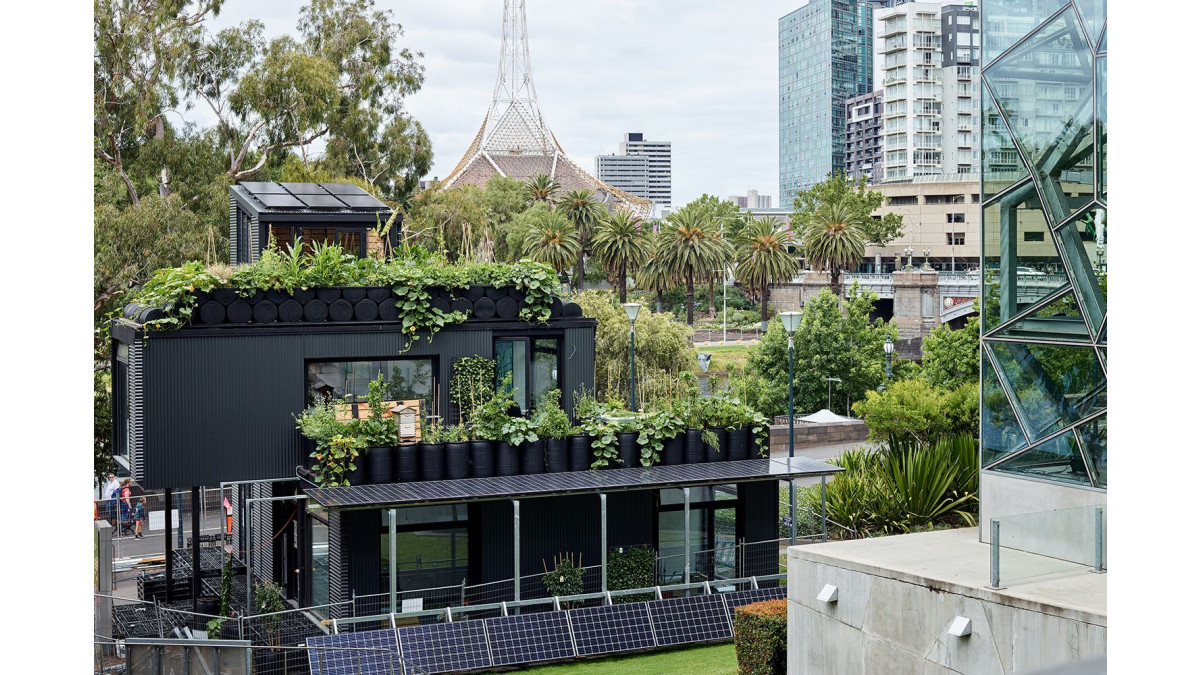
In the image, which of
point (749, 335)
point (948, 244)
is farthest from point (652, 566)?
point (948, 244)

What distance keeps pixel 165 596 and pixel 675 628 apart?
311 inches

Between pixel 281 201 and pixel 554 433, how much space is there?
716 cm

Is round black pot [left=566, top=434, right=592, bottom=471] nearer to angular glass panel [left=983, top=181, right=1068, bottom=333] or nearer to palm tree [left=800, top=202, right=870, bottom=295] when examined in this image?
angular glass panel [left=983, top=181, right=1068, bottom=333]

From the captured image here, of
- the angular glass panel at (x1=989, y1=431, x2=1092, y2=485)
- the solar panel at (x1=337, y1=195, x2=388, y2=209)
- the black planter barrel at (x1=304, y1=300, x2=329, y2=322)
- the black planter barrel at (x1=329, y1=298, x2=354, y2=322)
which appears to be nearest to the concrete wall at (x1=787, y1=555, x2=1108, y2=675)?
the angular glass panel at (x1=989, y1=431, x2=1092, y2=485)

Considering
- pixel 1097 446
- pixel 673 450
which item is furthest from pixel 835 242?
pixel 1097 446

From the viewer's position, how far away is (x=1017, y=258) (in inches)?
575

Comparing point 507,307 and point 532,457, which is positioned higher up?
point 507,307

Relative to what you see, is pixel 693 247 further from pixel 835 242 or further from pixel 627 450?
pixel 627 450

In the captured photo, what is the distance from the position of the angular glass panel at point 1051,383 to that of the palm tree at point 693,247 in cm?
5831

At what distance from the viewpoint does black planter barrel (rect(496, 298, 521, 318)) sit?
714 inches

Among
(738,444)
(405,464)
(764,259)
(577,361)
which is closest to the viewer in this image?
(405,464)

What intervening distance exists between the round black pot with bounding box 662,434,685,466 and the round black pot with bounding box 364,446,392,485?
14.0 ft

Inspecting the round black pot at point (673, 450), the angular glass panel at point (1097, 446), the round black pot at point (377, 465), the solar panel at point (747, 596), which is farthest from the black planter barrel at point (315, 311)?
the angular glass panel at point (1097, 446)

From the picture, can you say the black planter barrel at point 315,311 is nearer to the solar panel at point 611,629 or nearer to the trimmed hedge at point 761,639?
the solar panel at point 611,629
